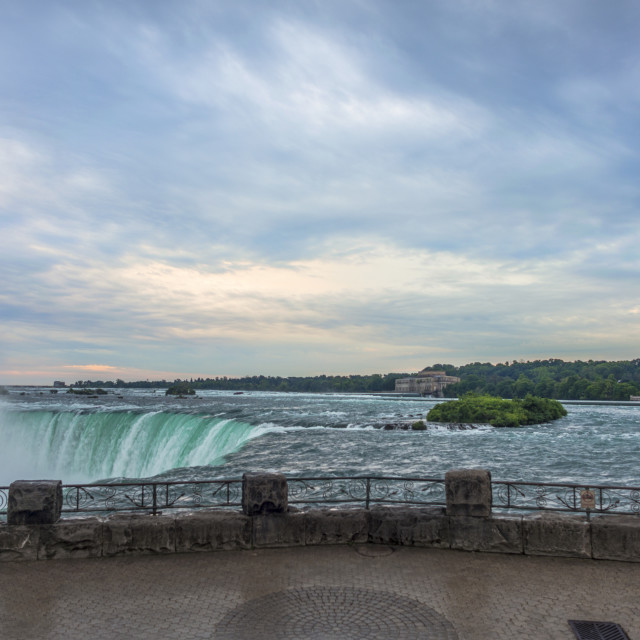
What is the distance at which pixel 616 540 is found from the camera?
6.38 m

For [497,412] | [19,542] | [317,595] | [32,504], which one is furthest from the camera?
[497,412]

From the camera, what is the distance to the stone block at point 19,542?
21.3 feet

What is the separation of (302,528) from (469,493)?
86.2 inches

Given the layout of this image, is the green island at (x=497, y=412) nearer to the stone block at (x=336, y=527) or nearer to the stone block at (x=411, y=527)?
the stone block at (x=411, y=527)

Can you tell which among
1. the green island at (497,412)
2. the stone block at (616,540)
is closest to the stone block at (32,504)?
the stone block at (616,540)

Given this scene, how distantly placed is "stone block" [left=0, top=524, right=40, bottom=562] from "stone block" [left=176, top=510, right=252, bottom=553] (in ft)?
5.56

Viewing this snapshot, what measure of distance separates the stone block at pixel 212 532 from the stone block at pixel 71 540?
99 cm

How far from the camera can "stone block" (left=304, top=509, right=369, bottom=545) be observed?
23.1 feet

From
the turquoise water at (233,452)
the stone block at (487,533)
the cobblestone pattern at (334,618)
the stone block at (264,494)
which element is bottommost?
the turquoise water at (233,452)

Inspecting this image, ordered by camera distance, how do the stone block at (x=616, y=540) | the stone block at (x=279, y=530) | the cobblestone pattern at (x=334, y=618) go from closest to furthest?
1. the cobblestone pattern at (x=334, y=618)
2. the stone block at (x=616, y=540)
3. the stone block at (x=279, y=530)

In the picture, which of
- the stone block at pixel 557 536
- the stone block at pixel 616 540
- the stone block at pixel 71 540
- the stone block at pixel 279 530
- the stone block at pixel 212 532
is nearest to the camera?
the stone block at pixel 616 540

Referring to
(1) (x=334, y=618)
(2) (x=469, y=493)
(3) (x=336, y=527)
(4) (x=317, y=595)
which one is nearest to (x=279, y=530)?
(3) (x=336, y=527)

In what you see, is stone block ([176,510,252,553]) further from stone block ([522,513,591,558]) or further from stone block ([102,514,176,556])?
stone block ([522,513,591,558])

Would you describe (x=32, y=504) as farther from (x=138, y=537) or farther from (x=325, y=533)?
(x=325, y=533)
